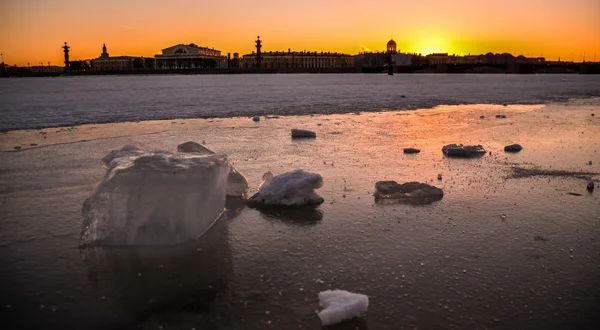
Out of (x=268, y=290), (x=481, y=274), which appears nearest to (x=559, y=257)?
(x=481, y=274)

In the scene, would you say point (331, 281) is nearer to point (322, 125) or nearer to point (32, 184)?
point (32, 184)

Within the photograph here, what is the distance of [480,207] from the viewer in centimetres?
574

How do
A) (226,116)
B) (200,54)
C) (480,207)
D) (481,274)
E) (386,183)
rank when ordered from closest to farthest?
(481,274), (480,207), (386,183), (226,116), (200,54)

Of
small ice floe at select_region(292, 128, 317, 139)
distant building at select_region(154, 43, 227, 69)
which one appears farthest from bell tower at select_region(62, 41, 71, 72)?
small ice floe at select_region(292, 128, 317, 139)

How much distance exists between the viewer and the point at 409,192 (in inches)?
244

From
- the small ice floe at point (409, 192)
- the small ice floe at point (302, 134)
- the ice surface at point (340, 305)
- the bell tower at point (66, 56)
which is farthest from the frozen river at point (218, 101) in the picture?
the bell tower at point (66, 56)

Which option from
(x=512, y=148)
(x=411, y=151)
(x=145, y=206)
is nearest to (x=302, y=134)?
(x=411, y=151)

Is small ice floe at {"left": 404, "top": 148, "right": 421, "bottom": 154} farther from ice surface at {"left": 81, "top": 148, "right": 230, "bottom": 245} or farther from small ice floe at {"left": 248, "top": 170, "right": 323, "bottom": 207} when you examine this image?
ice surface at {"left": 81, "top": 148, "right": 230, "bottom": 245}

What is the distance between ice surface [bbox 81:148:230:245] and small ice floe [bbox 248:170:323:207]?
129 cm

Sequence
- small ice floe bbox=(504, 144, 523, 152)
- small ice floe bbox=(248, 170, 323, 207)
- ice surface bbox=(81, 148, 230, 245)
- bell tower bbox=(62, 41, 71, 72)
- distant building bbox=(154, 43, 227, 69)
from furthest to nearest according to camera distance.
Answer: distant building bbox=(154, 43, 227, 69)
bell tower bbox=(62, 41, 71, 72)
small ice floe bbox=(504, 144, 523, 152)
small ice floe bbox=(248, 170, 323, 207)
ice surface bbox=(81, 148, 230, 245)

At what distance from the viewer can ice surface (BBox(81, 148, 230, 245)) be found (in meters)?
4.52

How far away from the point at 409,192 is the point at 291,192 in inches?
66.3

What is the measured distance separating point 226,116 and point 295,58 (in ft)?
602

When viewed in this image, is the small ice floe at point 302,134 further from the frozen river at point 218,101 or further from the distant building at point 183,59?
the distant building at point 183,59
